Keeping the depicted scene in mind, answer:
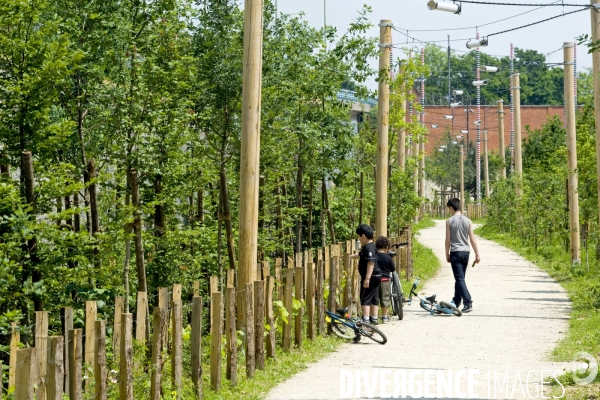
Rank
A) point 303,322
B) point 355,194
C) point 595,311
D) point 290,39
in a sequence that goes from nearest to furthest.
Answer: point 303,322 < point 595,311 < point 290,39 < point 355,194

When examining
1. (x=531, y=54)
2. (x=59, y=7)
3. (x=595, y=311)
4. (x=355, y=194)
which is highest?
(x=531, y=54)

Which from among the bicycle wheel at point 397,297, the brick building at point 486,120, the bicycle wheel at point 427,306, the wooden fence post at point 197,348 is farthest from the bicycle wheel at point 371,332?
the brick building at point 486,120

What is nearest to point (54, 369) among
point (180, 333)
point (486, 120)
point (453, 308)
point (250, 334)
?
point (180, 333)

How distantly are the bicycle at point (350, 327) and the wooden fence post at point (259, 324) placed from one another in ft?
7.97

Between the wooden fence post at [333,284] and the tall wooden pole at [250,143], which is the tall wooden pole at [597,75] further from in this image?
the tall wooden pole at [250,143]

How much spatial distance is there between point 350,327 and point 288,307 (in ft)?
5.23

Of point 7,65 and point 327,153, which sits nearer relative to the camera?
point 7,65

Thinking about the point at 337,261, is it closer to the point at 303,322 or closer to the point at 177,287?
the point at 303,322

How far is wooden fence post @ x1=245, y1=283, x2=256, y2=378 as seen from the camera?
11.6m

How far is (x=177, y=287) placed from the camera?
11133 millimetres

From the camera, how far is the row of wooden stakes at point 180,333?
807cm

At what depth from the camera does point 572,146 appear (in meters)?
26.9

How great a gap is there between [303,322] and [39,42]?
472 cm

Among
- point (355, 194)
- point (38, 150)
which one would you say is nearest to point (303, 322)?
point (38, 150)
